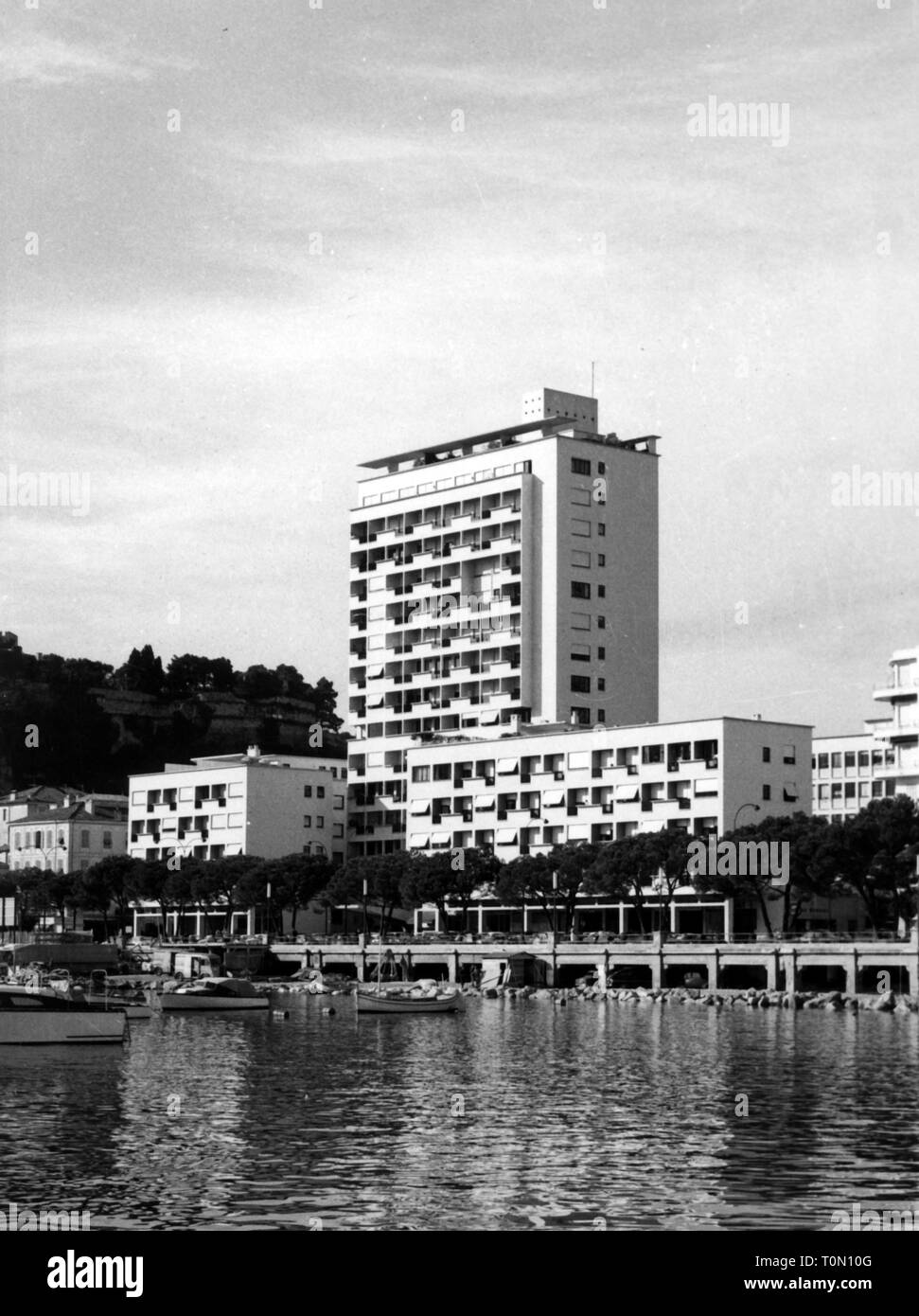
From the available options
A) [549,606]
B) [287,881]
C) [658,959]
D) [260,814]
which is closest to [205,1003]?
[658,959]

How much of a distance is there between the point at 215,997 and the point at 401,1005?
12.4 m

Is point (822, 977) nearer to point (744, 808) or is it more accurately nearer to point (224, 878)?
point (744, 808)

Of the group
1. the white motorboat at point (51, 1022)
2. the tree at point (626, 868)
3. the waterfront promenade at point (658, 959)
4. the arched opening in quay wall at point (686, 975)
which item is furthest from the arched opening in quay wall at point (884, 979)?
the white motorboat at point (51, 1022)

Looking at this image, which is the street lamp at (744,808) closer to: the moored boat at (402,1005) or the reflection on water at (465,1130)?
the moored boat at (402,1005)

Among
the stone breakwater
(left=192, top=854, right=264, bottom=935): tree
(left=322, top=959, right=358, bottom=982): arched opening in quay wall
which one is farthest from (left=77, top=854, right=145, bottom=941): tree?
the stone breakwater

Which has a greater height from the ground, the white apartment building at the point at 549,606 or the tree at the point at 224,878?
the white apartment building at the point at 549,606

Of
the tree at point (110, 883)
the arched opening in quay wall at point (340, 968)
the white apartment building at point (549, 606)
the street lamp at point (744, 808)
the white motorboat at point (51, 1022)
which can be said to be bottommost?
the arched opening in quay wall at point (340, 968)

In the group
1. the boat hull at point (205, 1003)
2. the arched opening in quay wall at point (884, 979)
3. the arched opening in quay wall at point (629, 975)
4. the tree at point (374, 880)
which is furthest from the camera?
the tree at point (374, 880)

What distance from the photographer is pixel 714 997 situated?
123625 mm

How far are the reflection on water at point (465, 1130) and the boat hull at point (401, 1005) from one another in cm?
2312

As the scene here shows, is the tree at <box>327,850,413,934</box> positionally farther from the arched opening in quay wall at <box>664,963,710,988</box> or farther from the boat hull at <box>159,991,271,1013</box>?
the boat hull at <box>159,991,271,1013</box>

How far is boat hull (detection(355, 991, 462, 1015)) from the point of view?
11244 cm

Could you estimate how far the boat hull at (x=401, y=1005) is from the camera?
369 ft
